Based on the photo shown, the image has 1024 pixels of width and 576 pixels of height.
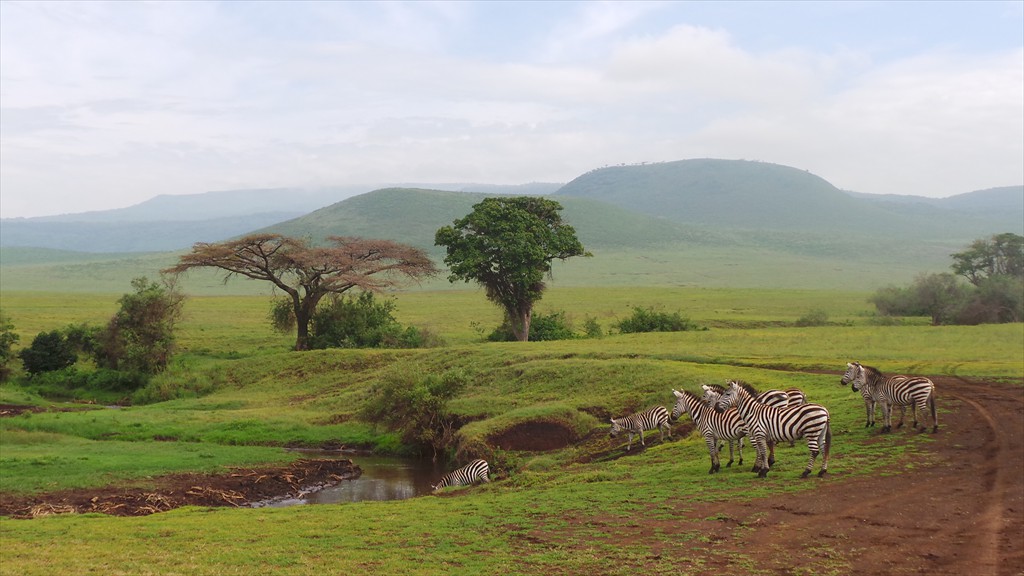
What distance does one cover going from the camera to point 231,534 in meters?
16.6

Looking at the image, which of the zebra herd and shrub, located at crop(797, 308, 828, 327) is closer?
the zebra herd

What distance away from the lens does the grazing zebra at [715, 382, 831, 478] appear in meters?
17.8

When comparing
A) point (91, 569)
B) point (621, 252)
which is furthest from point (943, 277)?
point (621, 252)

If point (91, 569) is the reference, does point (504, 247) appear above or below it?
above

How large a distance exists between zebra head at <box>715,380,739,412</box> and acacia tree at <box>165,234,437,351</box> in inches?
1263

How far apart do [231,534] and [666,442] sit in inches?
503

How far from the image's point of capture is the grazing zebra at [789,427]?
1781 cm

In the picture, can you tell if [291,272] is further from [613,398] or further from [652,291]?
[652,291]

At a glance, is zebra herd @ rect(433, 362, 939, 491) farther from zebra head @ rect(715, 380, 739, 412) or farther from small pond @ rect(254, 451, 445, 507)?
small pond @ rect(254, 451, 445, 507)

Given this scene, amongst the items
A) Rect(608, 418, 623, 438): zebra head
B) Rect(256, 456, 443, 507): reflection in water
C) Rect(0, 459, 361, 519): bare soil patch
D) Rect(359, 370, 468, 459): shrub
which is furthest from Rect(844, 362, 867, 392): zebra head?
Rect(0, 459, 361, 519): bare soil patch

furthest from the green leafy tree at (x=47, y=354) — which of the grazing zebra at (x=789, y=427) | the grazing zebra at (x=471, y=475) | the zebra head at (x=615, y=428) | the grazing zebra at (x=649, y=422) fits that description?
the grazing zebra at (x=789, y=427)

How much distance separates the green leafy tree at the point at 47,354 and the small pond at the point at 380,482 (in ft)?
79.5

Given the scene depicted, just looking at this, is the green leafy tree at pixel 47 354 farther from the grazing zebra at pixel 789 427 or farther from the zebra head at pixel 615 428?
the grazing zebra at pixel 789 427

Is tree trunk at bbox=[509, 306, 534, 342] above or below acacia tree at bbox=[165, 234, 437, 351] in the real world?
below
